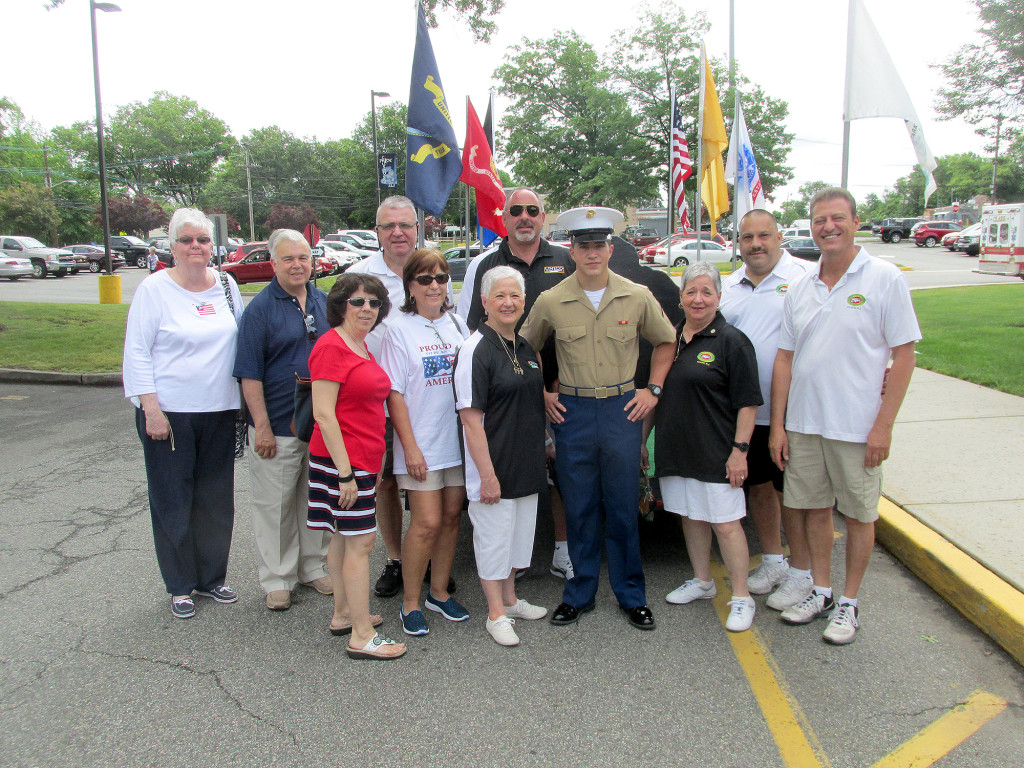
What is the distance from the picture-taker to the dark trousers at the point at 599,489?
340 cm

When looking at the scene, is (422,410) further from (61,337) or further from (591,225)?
(61,337)

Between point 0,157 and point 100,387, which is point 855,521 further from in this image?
point 0,157

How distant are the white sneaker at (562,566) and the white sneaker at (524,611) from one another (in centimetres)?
45

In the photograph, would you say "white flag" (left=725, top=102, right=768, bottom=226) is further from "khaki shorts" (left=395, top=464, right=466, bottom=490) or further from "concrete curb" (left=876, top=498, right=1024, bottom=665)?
"khaki shorts" (left=395, top=464, right=466, bottom=490)

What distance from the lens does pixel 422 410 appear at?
343 cm

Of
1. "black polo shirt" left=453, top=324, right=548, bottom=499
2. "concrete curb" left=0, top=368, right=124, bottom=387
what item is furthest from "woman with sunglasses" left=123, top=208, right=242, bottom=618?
"concrete curb" left=0, top=368, right=124, bottom=387

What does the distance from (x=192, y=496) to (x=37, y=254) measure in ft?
120

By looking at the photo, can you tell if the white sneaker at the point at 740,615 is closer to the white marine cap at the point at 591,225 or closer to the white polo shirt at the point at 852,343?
the white polo shirt at the point at 852,343

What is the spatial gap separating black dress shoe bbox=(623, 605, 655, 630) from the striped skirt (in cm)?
131

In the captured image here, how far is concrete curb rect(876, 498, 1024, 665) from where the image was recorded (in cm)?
318

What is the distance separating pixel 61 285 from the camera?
96.6 ft

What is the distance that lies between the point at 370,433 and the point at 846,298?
220 cm

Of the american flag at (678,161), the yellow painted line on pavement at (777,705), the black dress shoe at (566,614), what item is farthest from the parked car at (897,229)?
the black dress shoe at (566,614)

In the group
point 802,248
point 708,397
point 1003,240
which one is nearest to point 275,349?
point 708,397
